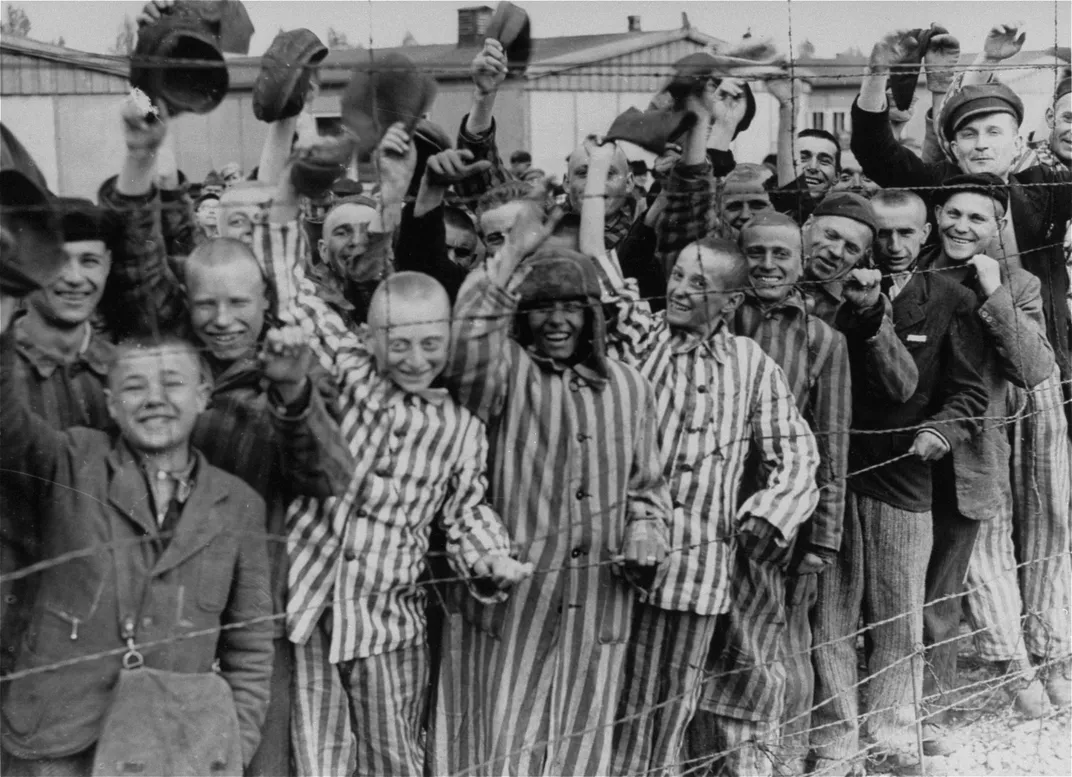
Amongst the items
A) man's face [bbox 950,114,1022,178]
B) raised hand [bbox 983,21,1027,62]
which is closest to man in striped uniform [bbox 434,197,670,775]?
man's face [bbox 950,114,1022,178]

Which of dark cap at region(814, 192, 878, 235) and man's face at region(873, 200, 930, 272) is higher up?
dark cap at region(814, 192, 878, 235)

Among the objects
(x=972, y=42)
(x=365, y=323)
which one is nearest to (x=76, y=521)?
(x=365, y=323)

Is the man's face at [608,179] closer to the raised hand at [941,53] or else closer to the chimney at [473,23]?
the chimney at [473,23]

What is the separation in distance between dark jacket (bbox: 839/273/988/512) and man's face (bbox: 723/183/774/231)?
1.98ft

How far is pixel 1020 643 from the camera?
5.03 metres

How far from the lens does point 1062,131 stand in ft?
16.7

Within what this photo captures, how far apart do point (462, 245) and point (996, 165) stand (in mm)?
2051

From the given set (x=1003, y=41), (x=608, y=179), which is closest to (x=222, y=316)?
(x=608, y=179)

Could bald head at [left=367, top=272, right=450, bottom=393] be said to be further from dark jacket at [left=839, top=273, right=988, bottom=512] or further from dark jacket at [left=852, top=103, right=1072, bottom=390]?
dark jacket at [left=852, top=103, right=1072, bottom=390]

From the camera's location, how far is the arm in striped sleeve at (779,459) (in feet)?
13.2

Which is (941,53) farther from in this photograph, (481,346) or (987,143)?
(481,346)

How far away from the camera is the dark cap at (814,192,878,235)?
4.29m

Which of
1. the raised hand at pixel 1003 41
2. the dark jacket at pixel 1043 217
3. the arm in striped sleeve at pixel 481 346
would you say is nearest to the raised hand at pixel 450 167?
the arm in striped sleeve at pixel 481 346

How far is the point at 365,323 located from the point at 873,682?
211cm
